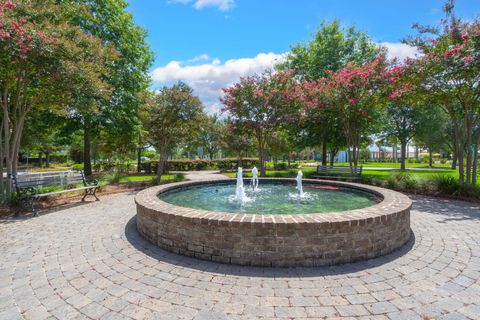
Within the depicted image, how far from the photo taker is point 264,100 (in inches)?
544

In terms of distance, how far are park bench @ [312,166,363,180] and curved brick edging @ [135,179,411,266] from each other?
9.67 m

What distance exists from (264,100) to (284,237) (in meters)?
11.4

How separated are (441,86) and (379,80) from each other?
3435 mm

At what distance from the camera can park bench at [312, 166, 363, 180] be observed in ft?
42.6

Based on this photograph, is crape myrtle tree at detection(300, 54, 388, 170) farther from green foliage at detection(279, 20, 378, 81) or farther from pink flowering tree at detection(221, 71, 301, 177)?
green foliage at detection(279, 20, 378, 81)

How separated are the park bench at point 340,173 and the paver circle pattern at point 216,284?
8602 mm

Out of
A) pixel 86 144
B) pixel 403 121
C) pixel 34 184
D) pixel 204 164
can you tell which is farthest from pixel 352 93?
pixel 204 164

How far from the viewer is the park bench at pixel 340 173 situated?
1297 centimetres

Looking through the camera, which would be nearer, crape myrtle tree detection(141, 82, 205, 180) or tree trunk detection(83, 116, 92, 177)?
crape myrtle tree detection(141, 82, 205, 180)

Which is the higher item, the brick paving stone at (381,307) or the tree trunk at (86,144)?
the tree trunk at (86,144)

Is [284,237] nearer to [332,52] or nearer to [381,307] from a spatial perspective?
[381,307]

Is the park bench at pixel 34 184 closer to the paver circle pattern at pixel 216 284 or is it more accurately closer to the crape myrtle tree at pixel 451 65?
the paver circle pattern at pixel 216 284

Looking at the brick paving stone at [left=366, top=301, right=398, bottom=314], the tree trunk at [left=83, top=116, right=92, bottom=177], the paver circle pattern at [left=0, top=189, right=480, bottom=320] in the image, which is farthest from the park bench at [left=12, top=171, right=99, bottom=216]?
the brick paving stone at [left=366, top=301, right=398, bottom=314]

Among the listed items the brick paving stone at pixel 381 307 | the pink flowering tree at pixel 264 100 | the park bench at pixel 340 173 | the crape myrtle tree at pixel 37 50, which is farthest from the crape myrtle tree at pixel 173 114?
the brick paving stone at pixel 381 307
